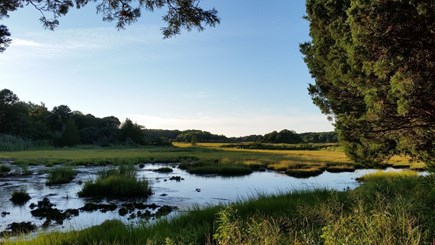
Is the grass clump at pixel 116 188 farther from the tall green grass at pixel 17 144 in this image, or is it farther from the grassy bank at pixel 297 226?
the tall green grass at pixel 17 144

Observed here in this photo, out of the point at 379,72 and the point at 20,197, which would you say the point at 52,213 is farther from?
A: the point at 379,72

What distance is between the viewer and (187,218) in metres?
11.7

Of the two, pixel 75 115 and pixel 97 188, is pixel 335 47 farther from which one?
pixel 75 115

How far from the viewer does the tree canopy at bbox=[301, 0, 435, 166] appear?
1088cm

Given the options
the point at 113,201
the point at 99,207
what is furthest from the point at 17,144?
the point at 99,207

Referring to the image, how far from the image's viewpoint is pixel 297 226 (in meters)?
9.38

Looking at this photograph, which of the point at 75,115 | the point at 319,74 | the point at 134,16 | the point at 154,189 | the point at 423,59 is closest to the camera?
the point at 134,16

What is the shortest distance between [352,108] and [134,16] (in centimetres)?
1368

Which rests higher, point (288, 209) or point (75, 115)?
point (75, 115)

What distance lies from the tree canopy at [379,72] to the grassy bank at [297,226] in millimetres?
2582

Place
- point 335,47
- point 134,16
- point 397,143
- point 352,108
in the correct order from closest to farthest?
point 134,16 < point 335,47 < point 397,143 < point 352,108

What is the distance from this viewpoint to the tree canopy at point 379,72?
1088 centimetres

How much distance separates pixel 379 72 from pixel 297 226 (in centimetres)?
522

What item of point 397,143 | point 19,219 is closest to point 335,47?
point 397,143
